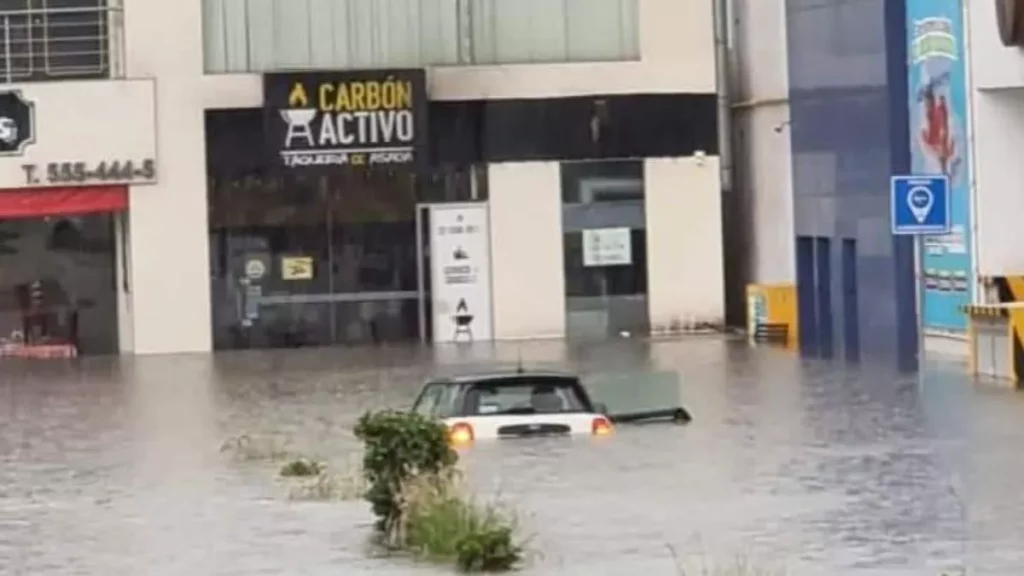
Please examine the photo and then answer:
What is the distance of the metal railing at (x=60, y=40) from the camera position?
51875mm

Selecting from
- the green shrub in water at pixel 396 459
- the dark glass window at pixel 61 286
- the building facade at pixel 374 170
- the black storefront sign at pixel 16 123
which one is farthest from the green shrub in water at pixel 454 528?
the dark glass window at pixel 61 286

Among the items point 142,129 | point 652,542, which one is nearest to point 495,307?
point 142,129

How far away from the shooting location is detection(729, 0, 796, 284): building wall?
165ft

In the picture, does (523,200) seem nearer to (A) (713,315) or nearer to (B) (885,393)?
(A) (713,315)

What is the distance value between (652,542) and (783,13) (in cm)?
3281

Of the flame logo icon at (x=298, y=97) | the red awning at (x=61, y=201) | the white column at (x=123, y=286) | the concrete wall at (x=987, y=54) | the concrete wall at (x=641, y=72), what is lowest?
the white column at (x=123, y=286)

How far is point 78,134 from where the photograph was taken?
51.5 m

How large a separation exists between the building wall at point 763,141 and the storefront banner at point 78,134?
12.0m

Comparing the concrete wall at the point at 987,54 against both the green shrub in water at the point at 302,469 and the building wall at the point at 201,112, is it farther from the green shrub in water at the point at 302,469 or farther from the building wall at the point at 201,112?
the green shrub in water at the point at 302,469

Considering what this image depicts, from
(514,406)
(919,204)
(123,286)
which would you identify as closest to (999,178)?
(919,204)

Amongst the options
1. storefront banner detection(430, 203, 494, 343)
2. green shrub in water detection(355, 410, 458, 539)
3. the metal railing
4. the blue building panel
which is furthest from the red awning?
green shrub in water detection(355, 410, 458, 539)

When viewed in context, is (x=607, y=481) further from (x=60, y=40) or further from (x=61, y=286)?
(x=61, y=286)

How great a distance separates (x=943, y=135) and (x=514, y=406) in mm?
14580

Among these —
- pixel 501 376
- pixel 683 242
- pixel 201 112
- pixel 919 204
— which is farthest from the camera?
pixel 683 242
